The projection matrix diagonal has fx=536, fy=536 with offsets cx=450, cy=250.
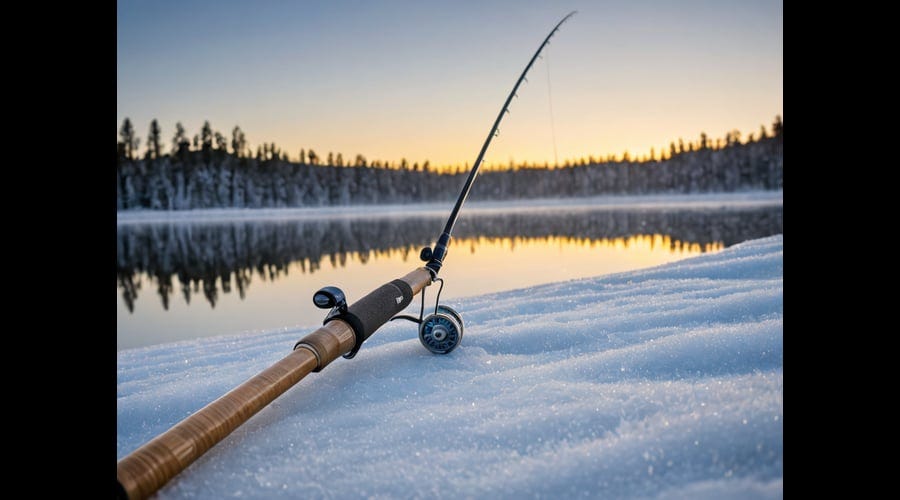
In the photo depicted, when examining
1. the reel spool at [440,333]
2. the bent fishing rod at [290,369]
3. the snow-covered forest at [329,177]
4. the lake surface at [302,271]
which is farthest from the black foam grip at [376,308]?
Answer: the snow-covered forest at [329,177]

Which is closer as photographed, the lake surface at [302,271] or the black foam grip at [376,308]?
the black foam grip at [376,308]

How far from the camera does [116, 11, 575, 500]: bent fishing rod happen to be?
0.95 metres

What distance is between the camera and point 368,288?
30.1 ft

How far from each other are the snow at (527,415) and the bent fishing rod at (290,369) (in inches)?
3.5

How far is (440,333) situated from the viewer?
6.50 ft

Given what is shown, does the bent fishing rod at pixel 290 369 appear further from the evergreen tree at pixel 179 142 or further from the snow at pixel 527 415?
the evergreen tree at pixel 179 142

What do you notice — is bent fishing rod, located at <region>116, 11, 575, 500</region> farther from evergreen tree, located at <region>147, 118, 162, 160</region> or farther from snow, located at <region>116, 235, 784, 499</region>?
evergreen tree, located at <region>147, 118, 162, 160</region>

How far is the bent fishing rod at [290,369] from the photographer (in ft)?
3.13

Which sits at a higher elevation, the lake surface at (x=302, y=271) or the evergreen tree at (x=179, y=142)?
the evergreen tree at (x=179, y=142)

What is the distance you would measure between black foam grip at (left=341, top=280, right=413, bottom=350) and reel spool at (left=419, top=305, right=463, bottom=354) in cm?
14
